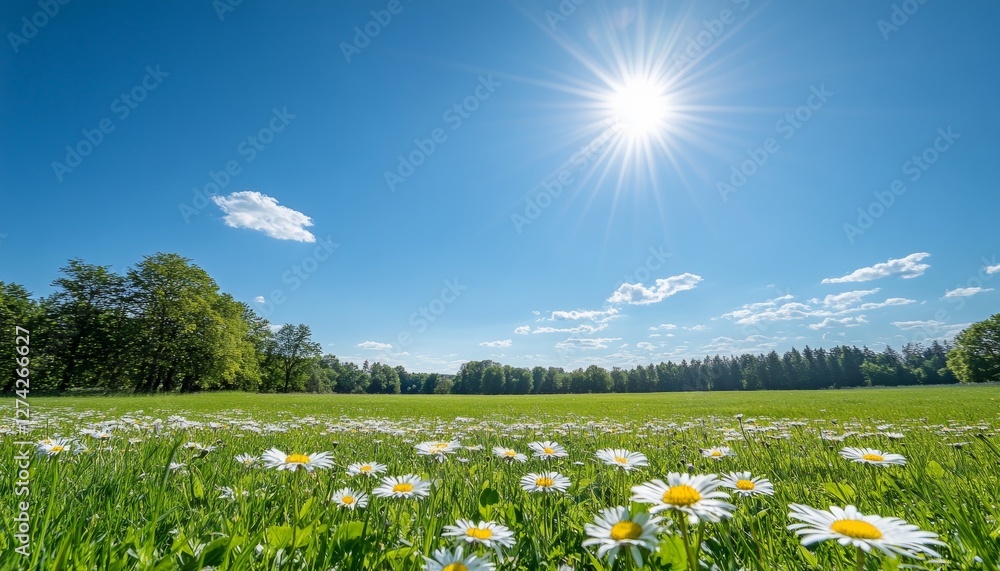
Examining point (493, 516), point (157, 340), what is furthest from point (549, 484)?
point (157, 340)

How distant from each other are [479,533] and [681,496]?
2.25 ft

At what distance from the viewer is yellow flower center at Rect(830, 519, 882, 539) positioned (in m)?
1.05

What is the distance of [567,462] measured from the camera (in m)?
4.04

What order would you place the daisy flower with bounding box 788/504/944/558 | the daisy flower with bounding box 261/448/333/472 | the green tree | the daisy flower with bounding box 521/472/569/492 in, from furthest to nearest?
the green tree
the daisy flower with bounding box 521/472/569/492
the daisy flower with bounding box 261/448/333/472
the daisy flower with bounding box 788/504/944/558

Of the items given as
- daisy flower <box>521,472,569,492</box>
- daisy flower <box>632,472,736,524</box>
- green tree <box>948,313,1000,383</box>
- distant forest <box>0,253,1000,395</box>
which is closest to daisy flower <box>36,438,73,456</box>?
daisy flower <box>521,472,569,492</box>

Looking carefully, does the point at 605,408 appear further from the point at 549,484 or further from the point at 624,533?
the point at 624,533

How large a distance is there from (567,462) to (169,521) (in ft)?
10.3

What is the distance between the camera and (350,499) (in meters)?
2.13

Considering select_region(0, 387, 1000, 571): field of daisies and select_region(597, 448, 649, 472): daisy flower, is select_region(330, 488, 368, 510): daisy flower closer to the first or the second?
select_region(0, 387, 1000, 571): field of daisies

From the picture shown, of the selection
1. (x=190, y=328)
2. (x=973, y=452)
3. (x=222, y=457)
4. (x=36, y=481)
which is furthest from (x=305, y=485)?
(x=190, y=328)

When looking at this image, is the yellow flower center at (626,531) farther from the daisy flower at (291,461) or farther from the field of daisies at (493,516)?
the daisy flower at (291,461)

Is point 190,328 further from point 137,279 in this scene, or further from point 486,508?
point 486,508

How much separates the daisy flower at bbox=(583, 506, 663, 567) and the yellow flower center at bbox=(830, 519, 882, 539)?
1.55 ft

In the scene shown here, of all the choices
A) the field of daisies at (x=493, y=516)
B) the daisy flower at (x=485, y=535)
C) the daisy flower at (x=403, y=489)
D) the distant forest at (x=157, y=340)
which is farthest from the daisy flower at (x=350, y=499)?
the distant forest at (x=157, y=340)
